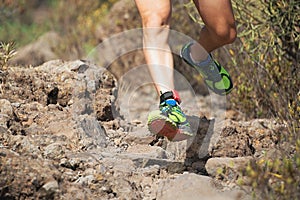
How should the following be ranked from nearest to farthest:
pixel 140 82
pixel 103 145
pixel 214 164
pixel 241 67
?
pixel 214 164, pixel 103 145, pixel 241 67, pixel 140 82

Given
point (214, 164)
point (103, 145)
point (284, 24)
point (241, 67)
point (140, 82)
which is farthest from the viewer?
point (140, 82)

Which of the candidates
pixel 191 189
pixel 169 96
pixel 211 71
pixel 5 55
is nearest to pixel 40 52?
pixel 5 55

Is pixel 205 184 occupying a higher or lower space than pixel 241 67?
lower

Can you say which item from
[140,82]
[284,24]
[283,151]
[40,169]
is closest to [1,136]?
[40,169]

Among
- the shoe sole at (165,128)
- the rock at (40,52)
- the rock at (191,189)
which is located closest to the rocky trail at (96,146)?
the rock at (191,189)

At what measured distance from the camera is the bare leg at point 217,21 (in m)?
4.18

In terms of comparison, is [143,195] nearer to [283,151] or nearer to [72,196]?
[72,196]

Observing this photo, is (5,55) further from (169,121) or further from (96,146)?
(169,121)

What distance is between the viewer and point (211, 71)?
477cm

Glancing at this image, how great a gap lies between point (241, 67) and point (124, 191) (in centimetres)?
275

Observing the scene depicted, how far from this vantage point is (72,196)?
3572mm

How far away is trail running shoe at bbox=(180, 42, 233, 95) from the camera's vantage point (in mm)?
4734

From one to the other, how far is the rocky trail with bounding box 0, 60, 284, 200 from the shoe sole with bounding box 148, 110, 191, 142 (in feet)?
0.79

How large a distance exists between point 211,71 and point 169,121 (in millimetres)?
927
